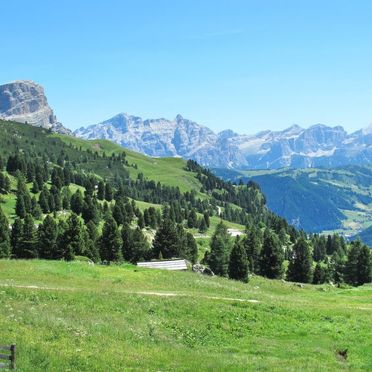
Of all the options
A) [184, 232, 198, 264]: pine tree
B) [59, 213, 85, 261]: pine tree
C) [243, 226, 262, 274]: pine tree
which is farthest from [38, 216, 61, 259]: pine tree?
[243, 226, 262, 274]: pine tree

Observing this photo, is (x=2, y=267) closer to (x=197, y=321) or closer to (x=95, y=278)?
(x=95, y=278)

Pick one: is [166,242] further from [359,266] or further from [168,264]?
[168,264]

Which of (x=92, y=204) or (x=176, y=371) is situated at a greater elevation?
(x=92, y=204)

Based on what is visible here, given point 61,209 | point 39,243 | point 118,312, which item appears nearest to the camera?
point 118,312

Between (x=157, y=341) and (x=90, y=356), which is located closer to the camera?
(x=90, y=356)

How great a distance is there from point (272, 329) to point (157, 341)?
37.6 ft

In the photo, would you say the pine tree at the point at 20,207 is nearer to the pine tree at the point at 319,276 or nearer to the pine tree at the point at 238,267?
the pine tree at the point at 238,267

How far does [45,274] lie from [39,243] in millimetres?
72761

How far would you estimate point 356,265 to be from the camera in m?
132

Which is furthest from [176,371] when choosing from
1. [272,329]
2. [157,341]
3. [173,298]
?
[173,298]

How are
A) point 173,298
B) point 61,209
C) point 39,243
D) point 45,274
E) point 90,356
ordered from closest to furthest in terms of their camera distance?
point 90,356, point 173,298, point 45,274, point 39,243, point 61,209

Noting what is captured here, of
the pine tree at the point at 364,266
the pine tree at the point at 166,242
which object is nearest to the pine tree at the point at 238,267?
the pine tree at the point at 166,242

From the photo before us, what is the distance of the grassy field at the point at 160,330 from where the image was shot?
26.7 meters

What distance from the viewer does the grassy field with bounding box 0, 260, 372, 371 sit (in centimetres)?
2666
